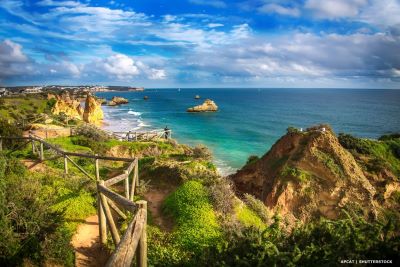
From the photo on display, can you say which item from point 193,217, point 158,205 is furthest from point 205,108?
Answer: point 193,217

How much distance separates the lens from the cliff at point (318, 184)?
16.6 metres

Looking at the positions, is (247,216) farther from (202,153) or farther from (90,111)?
(90,111)

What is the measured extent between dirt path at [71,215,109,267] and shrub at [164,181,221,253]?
190cm

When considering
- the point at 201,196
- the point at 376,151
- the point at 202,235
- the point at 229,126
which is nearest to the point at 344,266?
the point at 202,235

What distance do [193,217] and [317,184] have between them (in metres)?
10.5

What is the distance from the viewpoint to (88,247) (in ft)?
24.7

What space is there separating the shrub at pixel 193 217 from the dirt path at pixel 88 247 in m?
1.90

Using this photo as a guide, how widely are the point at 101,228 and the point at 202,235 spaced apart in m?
2.61

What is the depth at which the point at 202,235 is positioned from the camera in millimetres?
8102

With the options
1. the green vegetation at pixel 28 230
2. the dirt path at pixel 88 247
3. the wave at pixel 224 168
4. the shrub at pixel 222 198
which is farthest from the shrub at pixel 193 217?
the wave at pixel 224 168

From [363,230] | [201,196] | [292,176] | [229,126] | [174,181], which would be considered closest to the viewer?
[363,230]

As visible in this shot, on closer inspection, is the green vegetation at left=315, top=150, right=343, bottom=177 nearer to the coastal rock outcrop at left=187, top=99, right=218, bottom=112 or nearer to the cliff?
the cliff

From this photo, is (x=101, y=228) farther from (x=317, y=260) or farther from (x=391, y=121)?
(x=391, y=121)

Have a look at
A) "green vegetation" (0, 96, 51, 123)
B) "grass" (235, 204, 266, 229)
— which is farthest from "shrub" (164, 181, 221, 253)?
"green vegetation" (0, 96, 51, 123)
